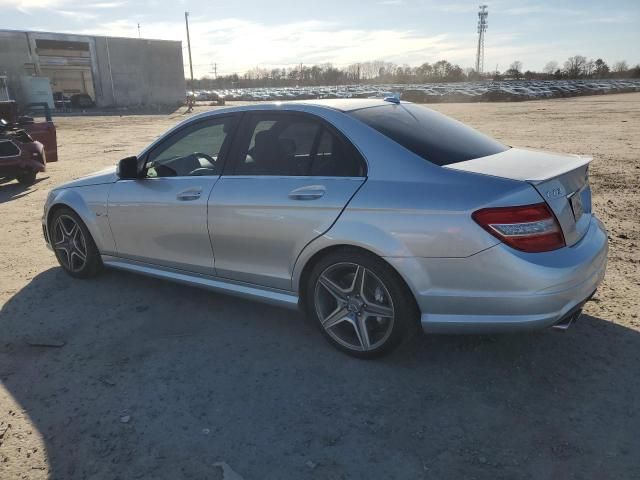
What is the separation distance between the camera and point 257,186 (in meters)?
3.52

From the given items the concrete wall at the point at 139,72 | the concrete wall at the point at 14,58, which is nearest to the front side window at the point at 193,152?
the concrete wall at the point at 14,58

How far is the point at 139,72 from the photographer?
53.2 meters

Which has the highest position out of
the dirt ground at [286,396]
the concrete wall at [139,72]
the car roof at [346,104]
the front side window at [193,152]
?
the concrete wall at [139,72]

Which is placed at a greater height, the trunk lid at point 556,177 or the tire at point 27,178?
the trunk lid at point 556,177

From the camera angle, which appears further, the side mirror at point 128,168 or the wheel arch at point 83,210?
the wheel arch at point 83,210

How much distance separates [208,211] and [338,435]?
6.21 feet

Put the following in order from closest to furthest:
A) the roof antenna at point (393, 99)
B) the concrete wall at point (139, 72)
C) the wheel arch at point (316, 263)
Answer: the wheel arch at point (316, 263) → the roof antenna at point (393, 99) → the concrete wall at point (139, 72)

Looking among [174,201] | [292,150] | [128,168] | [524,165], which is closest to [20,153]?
[128,168]

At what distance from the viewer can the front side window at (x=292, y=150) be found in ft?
10.7

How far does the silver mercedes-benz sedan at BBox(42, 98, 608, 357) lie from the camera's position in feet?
8.99

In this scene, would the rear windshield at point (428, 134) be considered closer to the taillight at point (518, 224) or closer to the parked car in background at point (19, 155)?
the taillight at point (518, 224)

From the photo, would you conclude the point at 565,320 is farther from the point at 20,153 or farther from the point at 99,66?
the point at 99,66

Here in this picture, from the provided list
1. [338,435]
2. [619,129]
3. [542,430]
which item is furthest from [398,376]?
[619,129]

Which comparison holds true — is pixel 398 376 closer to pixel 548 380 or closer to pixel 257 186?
pixel 548 380
